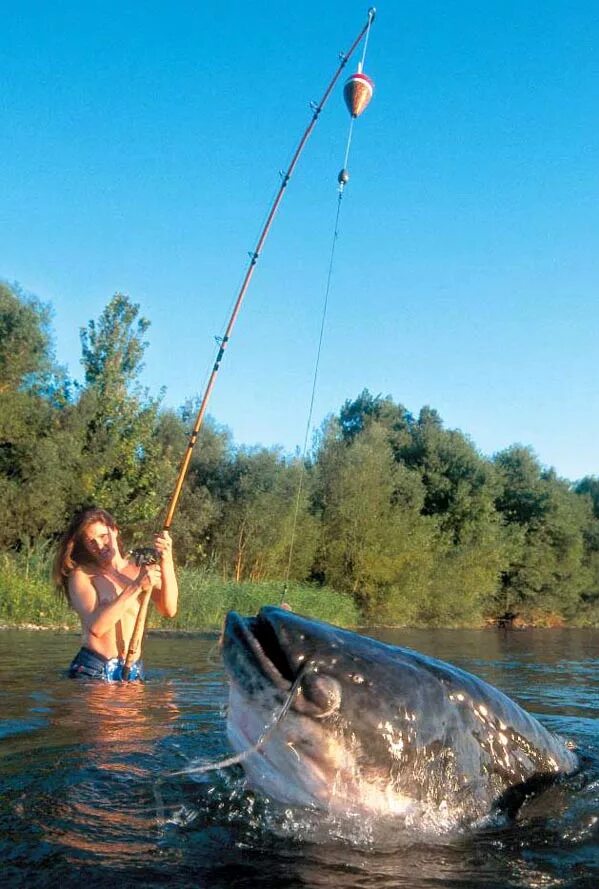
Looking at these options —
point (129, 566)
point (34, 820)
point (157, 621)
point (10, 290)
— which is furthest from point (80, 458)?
point (34, 820)

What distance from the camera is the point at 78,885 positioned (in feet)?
8.00

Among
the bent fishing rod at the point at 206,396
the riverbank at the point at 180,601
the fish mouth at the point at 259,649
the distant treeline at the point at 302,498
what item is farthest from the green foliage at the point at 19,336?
the fish mouth at the point at 259,649

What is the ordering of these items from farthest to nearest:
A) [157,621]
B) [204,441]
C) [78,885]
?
[204,441]
[157,621]
[78,885]

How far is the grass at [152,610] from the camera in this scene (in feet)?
50.5

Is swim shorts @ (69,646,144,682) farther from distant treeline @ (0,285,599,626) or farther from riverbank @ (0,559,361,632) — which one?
distant treeline @ (0,285,599,626)

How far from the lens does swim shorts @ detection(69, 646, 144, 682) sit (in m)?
6.27

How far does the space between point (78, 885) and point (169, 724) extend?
2.70 meters

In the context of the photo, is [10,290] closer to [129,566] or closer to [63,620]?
[63,620]

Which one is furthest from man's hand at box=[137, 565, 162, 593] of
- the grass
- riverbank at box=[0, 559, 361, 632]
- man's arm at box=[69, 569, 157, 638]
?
the grass

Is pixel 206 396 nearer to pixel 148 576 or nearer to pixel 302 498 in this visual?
pixel 148 576

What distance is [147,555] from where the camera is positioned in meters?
5.64

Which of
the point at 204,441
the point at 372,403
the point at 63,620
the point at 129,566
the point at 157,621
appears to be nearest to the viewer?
the point at 129,566

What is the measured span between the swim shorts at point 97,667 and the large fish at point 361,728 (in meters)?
3.54

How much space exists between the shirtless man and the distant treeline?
1270cm
